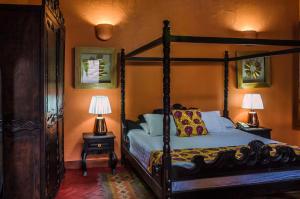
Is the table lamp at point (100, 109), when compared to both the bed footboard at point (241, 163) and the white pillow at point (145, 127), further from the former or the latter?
the bed footboard at point (241, 163)

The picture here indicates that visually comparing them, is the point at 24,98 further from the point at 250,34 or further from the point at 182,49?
the point at 250,34

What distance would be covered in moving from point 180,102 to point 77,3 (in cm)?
216

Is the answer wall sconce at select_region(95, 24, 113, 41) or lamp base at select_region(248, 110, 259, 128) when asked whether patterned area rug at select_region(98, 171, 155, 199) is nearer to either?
wall sconce at select_region(95, 24, 113, 41)

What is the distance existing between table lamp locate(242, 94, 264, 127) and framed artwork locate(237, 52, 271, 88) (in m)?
0.27

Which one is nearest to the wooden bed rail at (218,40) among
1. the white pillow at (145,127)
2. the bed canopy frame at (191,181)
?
the bed canopy frame at (191,181)

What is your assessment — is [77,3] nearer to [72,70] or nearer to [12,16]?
[72,70]

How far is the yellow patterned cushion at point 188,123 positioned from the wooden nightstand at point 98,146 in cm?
96

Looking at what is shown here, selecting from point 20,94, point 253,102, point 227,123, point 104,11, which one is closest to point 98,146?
point 20,94

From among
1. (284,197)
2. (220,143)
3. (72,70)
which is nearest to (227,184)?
(220,143)

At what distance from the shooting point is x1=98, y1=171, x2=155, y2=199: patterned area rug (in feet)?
12.2

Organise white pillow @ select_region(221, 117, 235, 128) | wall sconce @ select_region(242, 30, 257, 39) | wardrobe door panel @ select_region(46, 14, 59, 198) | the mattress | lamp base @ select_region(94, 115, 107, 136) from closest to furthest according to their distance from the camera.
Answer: wardrobe door panel @ select_region(46, 14, 59, 198) → the mattress → lamp base @ select_region(94, 115, 107, 136) → white pillow @ select_region(221, 117, 235, 128) → wall sconce @ select_region(242, 30, 257, 39)

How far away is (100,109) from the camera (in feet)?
15.1

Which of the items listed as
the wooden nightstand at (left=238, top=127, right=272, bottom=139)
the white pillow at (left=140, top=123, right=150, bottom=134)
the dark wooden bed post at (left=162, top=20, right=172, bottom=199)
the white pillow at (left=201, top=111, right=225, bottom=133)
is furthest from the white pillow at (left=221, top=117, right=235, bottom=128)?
the dark wooden bed post at (left=162, top=20, right=172, bottom=199)

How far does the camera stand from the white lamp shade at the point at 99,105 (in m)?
4.60
